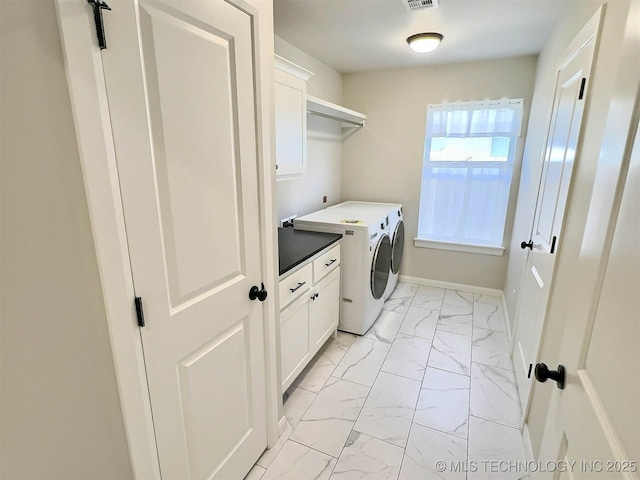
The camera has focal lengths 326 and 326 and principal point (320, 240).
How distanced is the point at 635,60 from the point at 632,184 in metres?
0.24

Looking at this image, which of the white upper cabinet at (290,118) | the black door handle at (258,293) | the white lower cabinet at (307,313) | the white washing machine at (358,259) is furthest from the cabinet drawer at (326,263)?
the black door handle at (258,293)

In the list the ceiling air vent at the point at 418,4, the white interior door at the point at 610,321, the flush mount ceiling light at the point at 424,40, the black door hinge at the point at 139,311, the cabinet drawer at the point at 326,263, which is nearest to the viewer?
the white interior door at the point at 610,321

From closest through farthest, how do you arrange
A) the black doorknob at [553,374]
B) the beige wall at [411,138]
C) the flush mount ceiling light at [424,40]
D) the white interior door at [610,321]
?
the white interior door at [610,321], the black doorknob at [553,374], the flush mount ceiling light at [424,40], the beige wall at [411,138]

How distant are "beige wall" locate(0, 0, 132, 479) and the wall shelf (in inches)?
68.9

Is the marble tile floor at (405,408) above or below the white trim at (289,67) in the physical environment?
below

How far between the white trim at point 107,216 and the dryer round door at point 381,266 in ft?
6.34

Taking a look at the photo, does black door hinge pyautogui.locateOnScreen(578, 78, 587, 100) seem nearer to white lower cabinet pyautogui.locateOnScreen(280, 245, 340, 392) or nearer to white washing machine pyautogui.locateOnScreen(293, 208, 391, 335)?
white washing machine pyautogui.locateOnScreen(293, 208, 391, 335)

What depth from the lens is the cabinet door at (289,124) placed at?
1900mm

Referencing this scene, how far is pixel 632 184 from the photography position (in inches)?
22.6

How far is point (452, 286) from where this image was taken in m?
3.64

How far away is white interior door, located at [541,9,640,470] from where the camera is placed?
0.52 m

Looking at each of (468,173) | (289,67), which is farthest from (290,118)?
(468,173)

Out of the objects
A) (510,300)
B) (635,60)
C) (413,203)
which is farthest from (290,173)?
(510,300)

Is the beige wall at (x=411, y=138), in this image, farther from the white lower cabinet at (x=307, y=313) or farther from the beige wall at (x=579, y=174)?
the white lower cabinet at (x=307, y=313)
